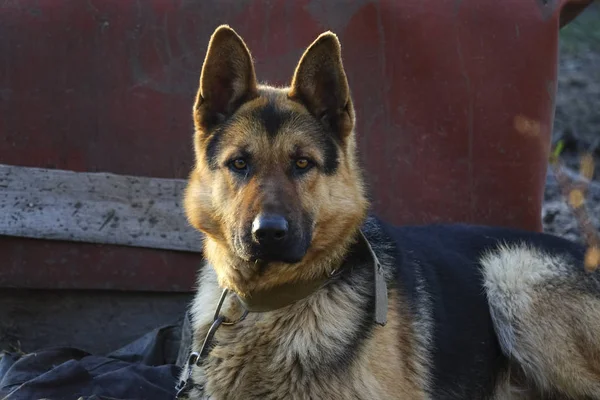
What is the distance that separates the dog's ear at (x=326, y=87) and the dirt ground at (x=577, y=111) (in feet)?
13.6

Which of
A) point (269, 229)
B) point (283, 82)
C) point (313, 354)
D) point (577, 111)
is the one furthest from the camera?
point (577, 111)

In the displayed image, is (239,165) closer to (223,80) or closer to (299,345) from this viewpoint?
(223,80)

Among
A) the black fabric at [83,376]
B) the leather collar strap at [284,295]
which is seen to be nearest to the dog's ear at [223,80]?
the leather collar strap at [284,295]

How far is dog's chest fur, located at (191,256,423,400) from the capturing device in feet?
11.9

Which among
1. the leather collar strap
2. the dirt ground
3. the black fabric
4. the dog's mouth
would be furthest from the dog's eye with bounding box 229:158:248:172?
the dirt ground

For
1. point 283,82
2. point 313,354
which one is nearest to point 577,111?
point 283,82

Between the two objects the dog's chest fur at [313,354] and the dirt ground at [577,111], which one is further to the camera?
the dirt ground at [577,111]

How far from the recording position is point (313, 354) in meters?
3.67

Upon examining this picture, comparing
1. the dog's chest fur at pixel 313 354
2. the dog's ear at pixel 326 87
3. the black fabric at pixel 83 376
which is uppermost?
the dog's ear at pixel 326 87

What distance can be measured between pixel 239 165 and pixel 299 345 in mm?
850

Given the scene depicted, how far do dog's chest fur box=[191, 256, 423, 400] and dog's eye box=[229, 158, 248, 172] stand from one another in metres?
0.63

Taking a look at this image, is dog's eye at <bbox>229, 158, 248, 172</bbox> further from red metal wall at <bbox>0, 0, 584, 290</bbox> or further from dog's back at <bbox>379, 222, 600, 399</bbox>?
red metal wall at <bbox>0, 0, 584, 290</bbox>

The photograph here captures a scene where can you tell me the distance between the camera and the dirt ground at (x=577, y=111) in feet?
26.0

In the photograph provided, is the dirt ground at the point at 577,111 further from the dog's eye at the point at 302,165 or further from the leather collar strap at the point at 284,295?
the dog's eye at the point at 302,165
